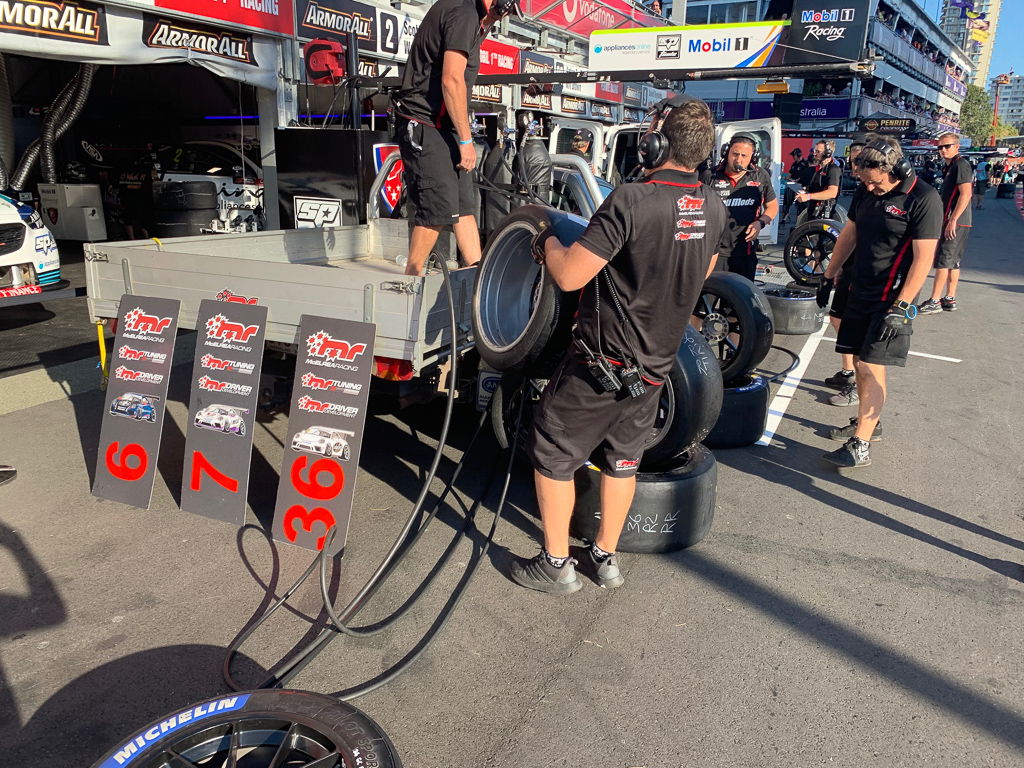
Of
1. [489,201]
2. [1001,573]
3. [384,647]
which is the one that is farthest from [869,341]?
[384,647]

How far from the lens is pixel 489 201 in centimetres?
617

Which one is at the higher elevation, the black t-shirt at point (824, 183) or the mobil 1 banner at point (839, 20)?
the mobil 1 banner at point (839, 20)

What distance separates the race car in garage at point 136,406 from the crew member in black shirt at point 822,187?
33.8ft

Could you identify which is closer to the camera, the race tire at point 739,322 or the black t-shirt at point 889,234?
the black t-shirt at point 889,234

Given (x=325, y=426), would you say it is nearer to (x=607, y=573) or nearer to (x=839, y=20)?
(x=607, y=573)

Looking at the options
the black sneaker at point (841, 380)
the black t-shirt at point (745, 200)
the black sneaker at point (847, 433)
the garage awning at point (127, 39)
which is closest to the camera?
the black sneaker at point (847, 433)

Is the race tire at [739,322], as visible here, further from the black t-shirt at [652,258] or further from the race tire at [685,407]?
the black t-shirt at [652,258]

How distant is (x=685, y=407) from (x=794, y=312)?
5316 mm

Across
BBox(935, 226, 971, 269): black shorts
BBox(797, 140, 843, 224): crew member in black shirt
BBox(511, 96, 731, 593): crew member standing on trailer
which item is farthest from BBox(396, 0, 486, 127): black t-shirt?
BBox(797, 140, 843, 224): crew member in black shirt

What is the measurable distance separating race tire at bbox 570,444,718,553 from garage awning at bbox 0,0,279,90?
6.85 m

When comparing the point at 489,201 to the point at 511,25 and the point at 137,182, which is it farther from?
the point at 511,25

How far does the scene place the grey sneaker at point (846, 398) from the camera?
620 cm

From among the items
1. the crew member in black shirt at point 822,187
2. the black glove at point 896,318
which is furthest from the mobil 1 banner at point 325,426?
the crew member in black shirt at point 822,187

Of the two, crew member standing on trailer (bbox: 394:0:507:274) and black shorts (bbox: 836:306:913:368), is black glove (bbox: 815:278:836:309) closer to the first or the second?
black shorts (bbox: 836:306:913:368)
